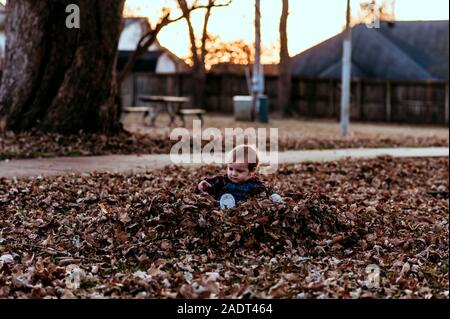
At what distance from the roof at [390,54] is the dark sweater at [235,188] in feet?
105

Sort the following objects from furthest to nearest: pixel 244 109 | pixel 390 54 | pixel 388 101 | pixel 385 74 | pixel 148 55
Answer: pixel 148 55, pixel 390 54, pixel 385 74, pixel 388 101, pixel 244 109

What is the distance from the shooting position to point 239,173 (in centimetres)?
902

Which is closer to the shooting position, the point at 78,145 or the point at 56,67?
the point at 78,145

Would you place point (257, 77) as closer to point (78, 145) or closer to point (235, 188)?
point (78, 145)

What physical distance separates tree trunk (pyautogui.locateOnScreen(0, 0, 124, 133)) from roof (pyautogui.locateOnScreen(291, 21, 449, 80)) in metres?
24.8

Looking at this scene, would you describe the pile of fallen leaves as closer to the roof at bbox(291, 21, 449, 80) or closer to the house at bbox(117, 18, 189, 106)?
the roof at bbox(291, 21, 449, 80)

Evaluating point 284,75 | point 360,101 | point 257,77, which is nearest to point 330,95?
point 360,101

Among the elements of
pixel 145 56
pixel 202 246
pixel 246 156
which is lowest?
pixel 202 246

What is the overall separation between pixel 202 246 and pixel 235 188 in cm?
95

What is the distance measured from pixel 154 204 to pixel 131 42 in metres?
48.8

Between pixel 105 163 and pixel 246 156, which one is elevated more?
pixel 246 156

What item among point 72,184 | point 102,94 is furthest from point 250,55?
point 72,184

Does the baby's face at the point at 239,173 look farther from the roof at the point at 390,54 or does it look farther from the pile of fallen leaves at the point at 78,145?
the roof at the point at 390,54

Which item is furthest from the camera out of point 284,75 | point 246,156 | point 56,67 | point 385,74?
point 385,74
